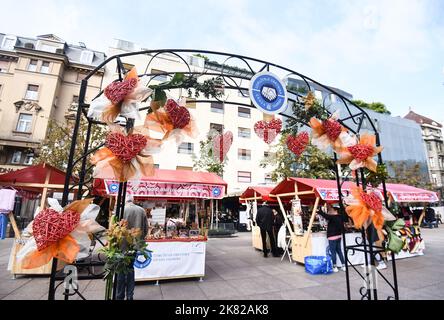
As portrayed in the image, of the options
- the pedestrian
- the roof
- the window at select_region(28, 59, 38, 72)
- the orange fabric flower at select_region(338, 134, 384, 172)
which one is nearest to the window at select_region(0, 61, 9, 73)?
the window at select_region(28, 59, 38, 72)

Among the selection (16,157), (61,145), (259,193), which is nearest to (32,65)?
(16,157)

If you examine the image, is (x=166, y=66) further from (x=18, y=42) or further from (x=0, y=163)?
(x=0, y=163)

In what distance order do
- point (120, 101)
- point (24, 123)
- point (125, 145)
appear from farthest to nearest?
point (24, 123)
point (120, 101)
point (125, 145)

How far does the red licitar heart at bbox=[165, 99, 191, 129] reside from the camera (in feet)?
7.82

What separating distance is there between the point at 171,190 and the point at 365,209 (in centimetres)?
432

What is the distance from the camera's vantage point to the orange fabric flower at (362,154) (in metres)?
2.98

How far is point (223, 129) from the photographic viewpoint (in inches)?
817

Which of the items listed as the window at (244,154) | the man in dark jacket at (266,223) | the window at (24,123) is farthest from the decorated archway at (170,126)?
the window at (24,123)

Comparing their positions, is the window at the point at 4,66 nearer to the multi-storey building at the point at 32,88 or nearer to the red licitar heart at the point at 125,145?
the multi-storey building at the point at 32,88

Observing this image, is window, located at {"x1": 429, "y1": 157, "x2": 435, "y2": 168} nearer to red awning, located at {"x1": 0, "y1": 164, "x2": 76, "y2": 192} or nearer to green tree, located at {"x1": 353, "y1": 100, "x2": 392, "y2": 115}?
green tree, located at {"x1": 353, "y1": 100, "x2": 392, "y2": 115}

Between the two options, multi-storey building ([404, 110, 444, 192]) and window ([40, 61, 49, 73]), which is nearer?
window ([40, 61, 49, 73])

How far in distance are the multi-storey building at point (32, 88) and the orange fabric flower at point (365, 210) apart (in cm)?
2264

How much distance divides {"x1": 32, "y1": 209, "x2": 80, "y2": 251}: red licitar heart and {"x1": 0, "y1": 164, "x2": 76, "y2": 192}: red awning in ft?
15.8

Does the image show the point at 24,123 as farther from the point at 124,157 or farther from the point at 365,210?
the point at 365,210
